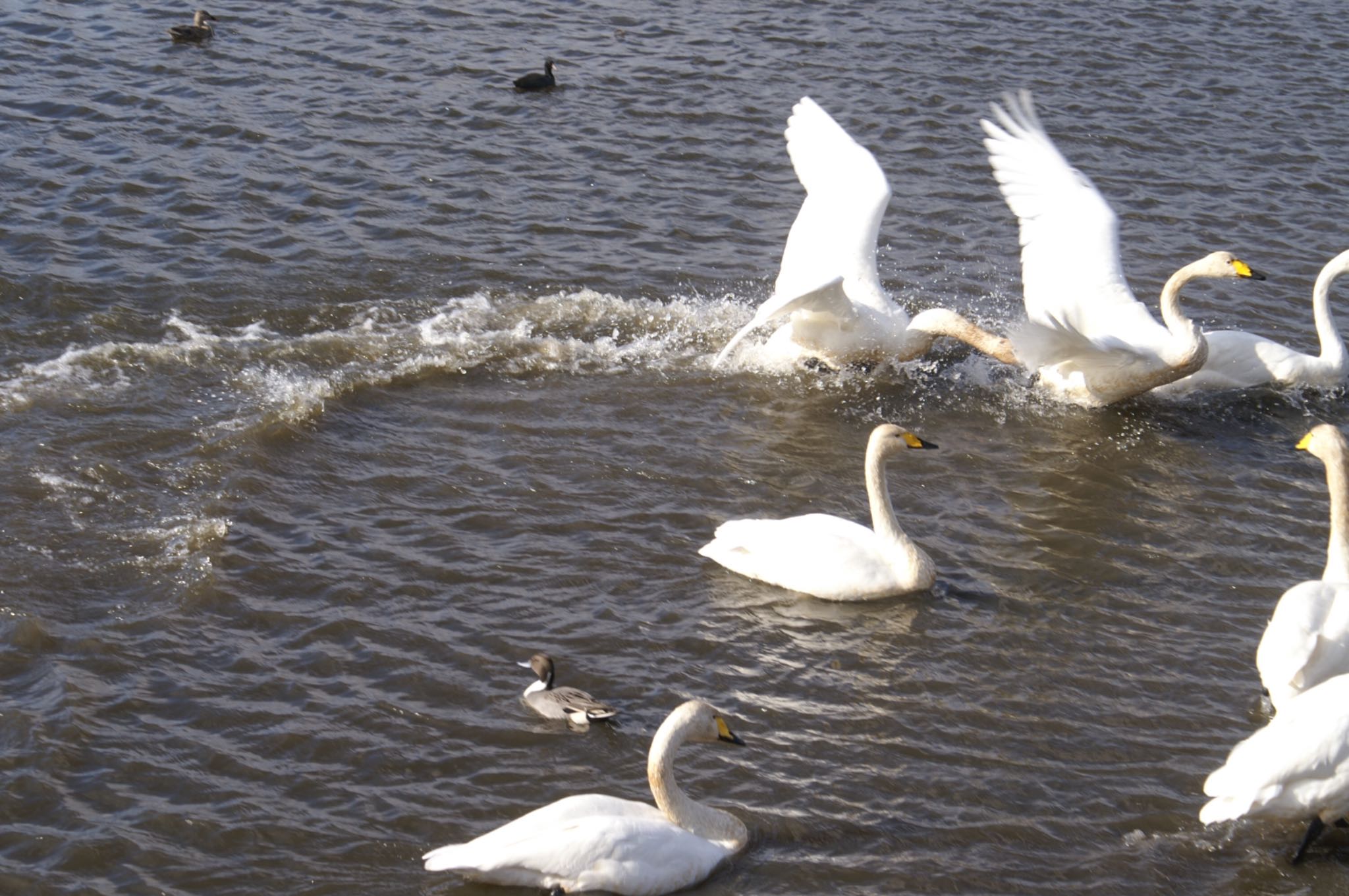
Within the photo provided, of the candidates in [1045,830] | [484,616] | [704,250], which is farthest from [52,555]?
[704,250]

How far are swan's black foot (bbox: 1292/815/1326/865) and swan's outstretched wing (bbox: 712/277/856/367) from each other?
11.6 ft

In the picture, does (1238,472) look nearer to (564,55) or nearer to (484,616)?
(484,616)

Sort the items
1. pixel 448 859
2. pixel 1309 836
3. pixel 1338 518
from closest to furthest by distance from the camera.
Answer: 1. pixel 448 859
2. pixel 1309 836
3. pixel 1338 518

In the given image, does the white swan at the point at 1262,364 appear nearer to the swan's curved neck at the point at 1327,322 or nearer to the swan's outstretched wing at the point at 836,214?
the swan's curved neck at the point at 1327,322

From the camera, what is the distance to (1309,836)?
18.0ft

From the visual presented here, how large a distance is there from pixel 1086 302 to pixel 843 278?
1.50 metres

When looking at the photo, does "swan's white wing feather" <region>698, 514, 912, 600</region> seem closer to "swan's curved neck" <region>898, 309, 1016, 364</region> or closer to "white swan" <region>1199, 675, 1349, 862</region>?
"white swan" <region>1199, 675, 1349, 862</region>

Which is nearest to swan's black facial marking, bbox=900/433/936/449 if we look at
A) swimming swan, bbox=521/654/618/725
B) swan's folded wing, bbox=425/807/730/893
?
swimming swan, bbox=521/654/618/725

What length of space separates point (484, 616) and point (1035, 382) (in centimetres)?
452

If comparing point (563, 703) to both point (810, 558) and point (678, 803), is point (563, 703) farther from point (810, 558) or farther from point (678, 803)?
point (810, 558)

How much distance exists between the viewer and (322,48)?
14047mm

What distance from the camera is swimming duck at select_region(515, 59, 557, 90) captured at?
13.2m

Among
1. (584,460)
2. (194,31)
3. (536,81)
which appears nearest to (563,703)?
(584,460)

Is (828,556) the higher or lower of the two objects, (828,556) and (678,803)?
the higher
